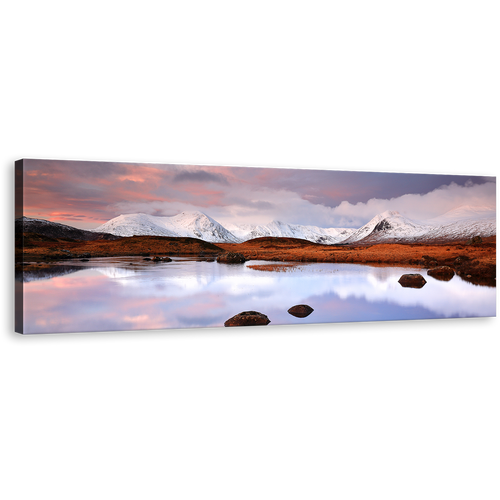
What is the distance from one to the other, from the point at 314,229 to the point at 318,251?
0.46 m

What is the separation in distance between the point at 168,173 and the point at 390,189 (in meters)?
4.43

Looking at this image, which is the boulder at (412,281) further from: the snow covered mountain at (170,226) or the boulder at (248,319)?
the snow covered mountain at (170,226)

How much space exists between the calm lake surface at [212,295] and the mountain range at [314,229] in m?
0.52

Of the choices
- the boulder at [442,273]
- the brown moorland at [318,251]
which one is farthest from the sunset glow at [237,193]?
the boulder at [442,273]

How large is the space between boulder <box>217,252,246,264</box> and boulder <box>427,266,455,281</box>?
3.86 m

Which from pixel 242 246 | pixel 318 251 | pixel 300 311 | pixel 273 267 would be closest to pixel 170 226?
pixel 242 246

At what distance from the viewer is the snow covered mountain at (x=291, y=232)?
25.7 feet

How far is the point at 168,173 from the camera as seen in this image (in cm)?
718

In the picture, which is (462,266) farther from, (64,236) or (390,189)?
(64,236)

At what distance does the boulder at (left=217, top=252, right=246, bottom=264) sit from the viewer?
25.7 ft

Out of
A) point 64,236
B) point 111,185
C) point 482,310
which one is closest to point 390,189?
point 482,310

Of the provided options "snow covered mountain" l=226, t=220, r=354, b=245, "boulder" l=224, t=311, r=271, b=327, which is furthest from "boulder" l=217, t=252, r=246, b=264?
"boulder" l=224, t=311, r=271, b=327

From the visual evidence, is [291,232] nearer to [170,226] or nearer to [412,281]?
[170,226]

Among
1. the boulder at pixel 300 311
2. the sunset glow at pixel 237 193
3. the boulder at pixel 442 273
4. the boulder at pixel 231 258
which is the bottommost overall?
the boulder at pixel 300 311
